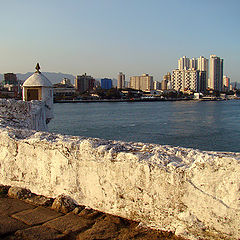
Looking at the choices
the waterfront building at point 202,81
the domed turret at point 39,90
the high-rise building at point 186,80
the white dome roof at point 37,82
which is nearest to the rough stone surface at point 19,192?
the domed turret at point 39,90

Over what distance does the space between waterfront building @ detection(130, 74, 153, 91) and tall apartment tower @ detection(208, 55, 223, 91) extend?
112ft

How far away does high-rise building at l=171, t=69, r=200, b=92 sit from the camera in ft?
452

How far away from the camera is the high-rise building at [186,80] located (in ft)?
452

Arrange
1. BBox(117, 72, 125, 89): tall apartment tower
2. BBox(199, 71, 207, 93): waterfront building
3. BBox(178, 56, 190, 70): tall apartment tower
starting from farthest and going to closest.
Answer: BBox(117, 72, 125, 89): tall apartment tower < BBox(178, 56, 190, 70): tall apartment tower < BBox(199, 71, 207, 93): waterfront building

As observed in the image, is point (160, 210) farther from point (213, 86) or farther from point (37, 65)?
point (213, 86)

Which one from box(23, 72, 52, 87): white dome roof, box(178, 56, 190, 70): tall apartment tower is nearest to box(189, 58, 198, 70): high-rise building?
box(178, 56, 190, 70): tall apartment tower

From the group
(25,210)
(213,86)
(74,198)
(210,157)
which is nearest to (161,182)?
(210,157)

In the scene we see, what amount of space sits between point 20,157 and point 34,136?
0.94 ft

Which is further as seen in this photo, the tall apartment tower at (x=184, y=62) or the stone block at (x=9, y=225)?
the tall apartment tower at (x=184, y=62)

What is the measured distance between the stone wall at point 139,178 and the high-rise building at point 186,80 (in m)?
136

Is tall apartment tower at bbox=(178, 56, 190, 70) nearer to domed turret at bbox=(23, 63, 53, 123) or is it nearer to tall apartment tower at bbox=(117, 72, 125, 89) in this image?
tall apartment tower at bbox=(117, 72, 125, 89)

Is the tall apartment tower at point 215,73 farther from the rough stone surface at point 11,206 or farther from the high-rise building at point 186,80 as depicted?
the rough stone surface at point 11,206

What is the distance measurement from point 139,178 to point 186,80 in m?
141

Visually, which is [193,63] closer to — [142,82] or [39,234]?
[142,82]
